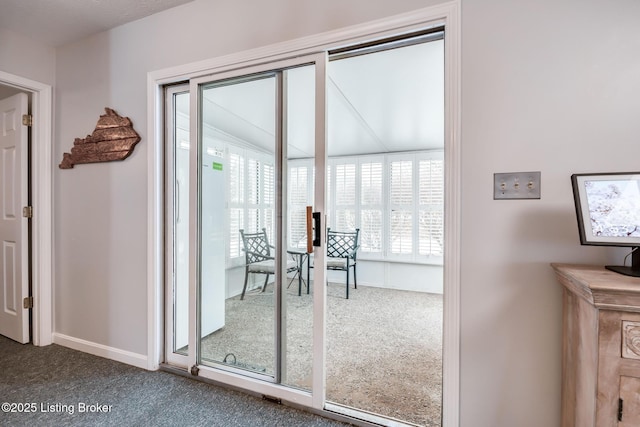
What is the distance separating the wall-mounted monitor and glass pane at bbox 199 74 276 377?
4.86 ft

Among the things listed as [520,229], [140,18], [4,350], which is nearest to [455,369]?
[520,229]

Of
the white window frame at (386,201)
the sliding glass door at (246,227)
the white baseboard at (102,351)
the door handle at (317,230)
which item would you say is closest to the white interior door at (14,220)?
the white baseboard at (102,351)

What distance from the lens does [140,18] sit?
82.7 inches

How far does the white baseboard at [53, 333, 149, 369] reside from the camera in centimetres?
212

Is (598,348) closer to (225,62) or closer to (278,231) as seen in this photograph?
(278,231)

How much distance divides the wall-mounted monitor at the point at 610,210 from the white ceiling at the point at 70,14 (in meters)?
2.45

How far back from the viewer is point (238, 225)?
207 cm

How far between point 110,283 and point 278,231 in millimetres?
1466

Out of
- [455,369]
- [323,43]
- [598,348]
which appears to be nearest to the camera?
[598,348]

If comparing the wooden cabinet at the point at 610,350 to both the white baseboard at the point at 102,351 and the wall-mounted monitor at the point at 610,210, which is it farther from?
the white baseboard at the point at 102,351

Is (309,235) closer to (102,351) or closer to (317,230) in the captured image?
(317,230)

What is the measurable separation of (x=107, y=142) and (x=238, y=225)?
1220 millimetres

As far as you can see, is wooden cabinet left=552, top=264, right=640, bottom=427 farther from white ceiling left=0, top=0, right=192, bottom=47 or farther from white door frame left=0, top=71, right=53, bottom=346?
white door frame left=0, top=71, right=53, bottom=346

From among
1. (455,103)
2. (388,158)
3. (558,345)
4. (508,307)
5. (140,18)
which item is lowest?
(558,345)
